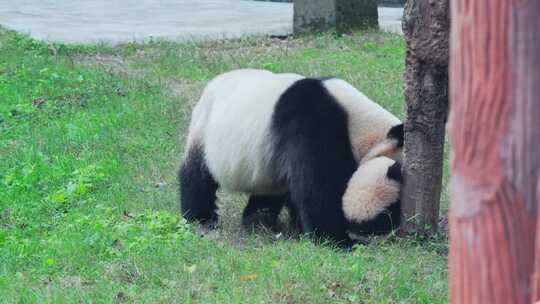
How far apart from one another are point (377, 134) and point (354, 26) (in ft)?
21.2

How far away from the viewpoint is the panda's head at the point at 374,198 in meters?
5.07

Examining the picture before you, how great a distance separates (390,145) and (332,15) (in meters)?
6.42

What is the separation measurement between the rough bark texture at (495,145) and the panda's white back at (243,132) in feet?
11.4

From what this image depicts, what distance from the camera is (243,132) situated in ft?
18.1

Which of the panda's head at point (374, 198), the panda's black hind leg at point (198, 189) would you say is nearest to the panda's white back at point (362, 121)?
the panda's head at point (374, 198)

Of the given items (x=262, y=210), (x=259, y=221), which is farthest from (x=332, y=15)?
(x=259, y=221)

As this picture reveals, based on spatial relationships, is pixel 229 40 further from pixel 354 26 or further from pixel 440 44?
pixel 440 44

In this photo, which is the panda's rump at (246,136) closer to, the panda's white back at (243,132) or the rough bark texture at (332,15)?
the panda's white back at (243,132)

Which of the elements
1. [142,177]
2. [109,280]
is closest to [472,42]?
[109,280]

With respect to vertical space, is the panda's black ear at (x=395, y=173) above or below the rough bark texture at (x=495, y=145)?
below

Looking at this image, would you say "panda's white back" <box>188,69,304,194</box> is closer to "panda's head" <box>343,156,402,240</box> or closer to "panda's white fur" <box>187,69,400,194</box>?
"panda's white fur" <box>187,69,400,194</box>

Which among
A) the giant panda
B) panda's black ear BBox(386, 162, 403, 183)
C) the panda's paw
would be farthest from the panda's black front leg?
the panda's paw

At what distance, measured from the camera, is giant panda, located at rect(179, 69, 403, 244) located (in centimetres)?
516

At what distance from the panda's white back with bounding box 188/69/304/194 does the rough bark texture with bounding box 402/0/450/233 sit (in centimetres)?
87
